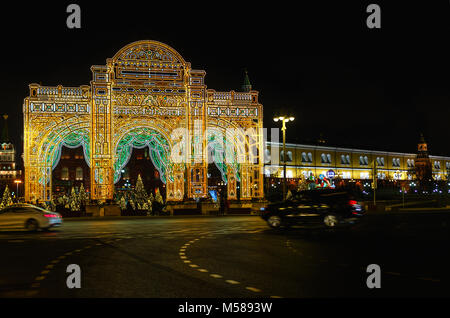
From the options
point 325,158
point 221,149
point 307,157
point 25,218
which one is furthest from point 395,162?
point 25,218

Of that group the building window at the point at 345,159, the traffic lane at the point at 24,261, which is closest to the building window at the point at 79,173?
the building window at the point at 345,159

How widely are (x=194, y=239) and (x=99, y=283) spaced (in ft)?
27.1

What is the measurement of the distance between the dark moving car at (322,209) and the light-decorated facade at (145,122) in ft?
54.2

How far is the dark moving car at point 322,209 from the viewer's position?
19.9m

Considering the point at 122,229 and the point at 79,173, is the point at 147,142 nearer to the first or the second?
the point at 122,229

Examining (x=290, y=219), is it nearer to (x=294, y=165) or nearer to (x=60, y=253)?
(x=60, y=253)

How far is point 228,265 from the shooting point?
11500 millimetres

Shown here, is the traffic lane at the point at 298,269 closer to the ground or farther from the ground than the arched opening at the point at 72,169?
closer to the ground

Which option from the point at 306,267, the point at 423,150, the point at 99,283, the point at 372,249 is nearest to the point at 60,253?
the point at 99,283

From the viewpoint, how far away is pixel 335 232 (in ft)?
64.7

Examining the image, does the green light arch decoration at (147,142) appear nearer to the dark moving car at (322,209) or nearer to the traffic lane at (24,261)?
the dark moving car at (322,209)

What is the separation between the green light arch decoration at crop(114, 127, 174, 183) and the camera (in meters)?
37.4

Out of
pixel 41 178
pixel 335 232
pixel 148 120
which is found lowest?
pixel 335 232

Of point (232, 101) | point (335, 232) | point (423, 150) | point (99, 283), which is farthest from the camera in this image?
point (423, 150)
